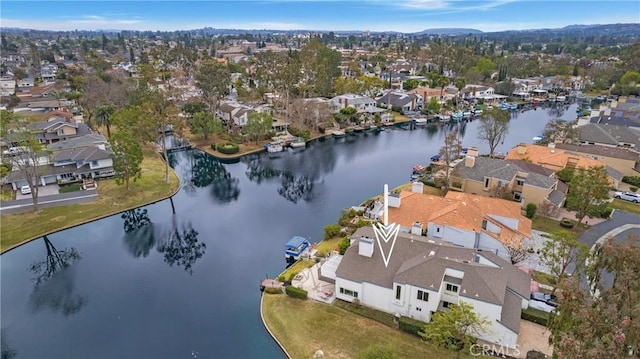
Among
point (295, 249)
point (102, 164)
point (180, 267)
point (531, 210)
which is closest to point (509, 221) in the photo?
point (531, 210)

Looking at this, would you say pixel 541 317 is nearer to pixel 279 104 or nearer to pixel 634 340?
pixel 634 340

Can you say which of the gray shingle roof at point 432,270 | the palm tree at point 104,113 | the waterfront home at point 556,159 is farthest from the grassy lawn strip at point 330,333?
the palm tree at point 104,113

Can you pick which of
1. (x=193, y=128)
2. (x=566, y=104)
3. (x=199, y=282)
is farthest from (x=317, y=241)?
(x=566, y=104)

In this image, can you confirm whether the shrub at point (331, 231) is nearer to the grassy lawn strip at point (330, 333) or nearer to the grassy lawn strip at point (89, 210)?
the grassy lawn strip at point (330, 333)

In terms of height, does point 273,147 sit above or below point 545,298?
above

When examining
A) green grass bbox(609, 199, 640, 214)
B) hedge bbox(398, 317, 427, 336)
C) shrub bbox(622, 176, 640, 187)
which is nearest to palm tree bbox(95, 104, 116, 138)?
hedge bbox(398, 317, 427, 336)

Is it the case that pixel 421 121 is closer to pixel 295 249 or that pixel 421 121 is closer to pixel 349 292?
pixel 295 249
